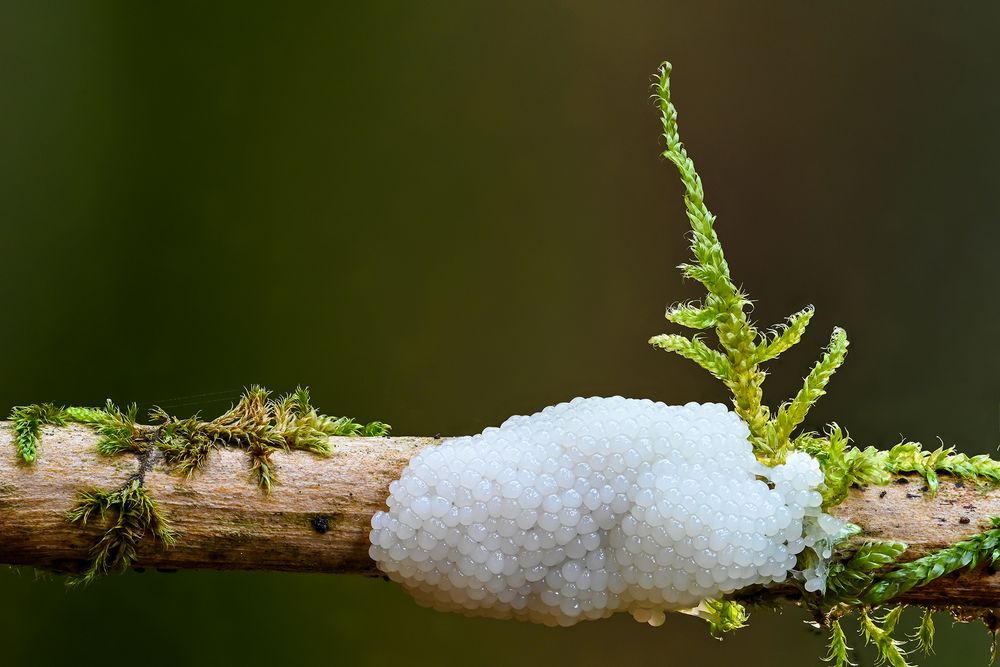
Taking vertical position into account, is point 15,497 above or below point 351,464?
below

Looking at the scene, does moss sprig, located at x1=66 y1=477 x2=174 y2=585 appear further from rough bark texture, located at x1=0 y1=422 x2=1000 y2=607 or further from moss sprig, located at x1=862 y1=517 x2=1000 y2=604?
moss sprig, located at x1=862 y1=517 x2=1000 y2=604

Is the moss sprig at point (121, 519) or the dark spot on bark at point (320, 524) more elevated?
the dark spot on bark at point (320, 524)

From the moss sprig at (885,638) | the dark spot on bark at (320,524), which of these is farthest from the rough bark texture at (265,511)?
the moss sprig at (885,638)

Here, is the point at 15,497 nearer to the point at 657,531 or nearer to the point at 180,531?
the point at 180,531

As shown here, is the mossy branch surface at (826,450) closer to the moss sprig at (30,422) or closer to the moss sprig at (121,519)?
the moss sprig at (121,519)

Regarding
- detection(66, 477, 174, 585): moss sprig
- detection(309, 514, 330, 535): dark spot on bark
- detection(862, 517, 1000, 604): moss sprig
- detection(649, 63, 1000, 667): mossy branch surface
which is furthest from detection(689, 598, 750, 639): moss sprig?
detection(66, 477, 174, 585): moss sprig

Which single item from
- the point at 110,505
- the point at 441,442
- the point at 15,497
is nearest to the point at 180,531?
the point at 110,505

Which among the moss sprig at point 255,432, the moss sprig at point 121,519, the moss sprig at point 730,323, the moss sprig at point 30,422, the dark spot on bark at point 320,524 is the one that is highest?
the moss sprig at point 730,323

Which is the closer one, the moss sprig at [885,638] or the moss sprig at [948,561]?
the moss sprig at [948,561]
